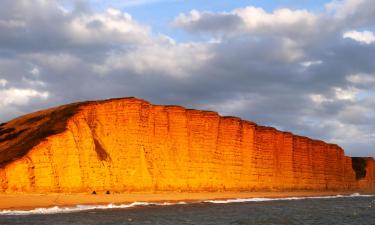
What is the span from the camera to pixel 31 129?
47031 millimetres

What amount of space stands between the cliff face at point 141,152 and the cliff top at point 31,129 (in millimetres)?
121

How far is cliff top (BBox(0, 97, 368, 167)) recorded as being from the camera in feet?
134

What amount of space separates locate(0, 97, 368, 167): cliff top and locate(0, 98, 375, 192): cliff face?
4.8 inches

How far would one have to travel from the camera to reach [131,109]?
4891 centimetres

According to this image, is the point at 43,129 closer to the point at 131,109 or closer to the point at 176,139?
the point at 131,109

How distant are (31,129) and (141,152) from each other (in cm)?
926

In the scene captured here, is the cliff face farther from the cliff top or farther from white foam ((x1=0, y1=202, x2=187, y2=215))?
white foam ((x1=0, y1=202, x2=187, y2=215))

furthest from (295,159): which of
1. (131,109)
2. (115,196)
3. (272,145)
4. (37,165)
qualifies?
(37,165)

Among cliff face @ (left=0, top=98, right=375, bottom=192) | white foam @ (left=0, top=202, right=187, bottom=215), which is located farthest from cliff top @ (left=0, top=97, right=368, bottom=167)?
white foam @ (left=0, top=202, right=187, bottom=215)

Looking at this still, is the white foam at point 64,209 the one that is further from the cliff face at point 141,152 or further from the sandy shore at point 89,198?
the cliff face at point 141,152

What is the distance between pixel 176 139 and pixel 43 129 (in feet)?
45.9

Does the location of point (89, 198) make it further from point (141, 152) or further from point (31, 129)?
point (31, 129)

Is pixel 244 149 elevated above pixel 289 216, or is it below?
above

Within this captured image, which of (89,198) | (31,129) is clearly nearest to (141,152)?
(31,129)
